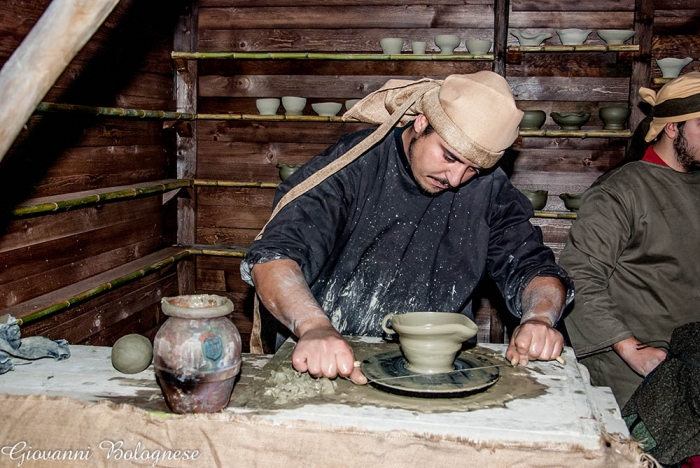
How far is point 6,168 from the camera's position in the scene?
3133mm

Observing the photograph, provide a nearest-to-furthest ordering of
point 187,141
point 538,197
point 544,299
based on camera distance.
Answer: point 544,299
point 538,197
point 187,141

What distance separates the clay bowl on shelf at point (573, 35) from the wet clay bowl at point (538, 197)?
1.10m

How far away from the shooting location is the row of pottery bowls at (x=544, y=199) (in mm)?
4828

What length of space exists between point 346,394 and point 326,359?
0.11m

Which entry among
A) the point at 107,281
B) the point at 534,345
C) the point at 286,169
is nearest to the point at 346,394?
the point at 534,345

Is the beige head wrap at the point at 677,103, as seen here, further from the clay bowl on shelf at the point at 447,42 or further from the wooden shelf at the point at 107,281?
the wooden shelf at the point at 107,281

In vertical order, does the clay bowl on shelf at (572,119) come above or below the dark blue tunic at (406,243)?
above

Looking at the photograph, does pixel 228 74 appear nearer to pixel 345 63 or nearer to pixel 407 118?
pixel 345 63

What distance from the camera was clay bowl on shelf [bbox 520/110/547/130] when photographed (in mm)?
4801

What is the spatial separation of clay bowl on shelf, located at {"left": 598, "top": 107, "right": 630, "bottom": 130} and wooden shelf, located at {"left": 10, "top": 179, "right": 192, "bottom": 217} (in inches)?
128

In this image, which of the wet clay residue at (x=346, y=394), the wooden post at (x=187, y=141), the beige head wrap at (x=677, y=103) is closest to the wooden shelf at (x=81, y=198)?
the wooden post at (x=187, y=141)

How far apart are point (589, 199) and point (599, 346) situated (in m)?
0.67

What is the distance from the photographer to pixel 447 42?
188 inches

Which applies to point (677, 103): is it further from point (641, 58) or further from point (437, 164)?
point (641, 58)
